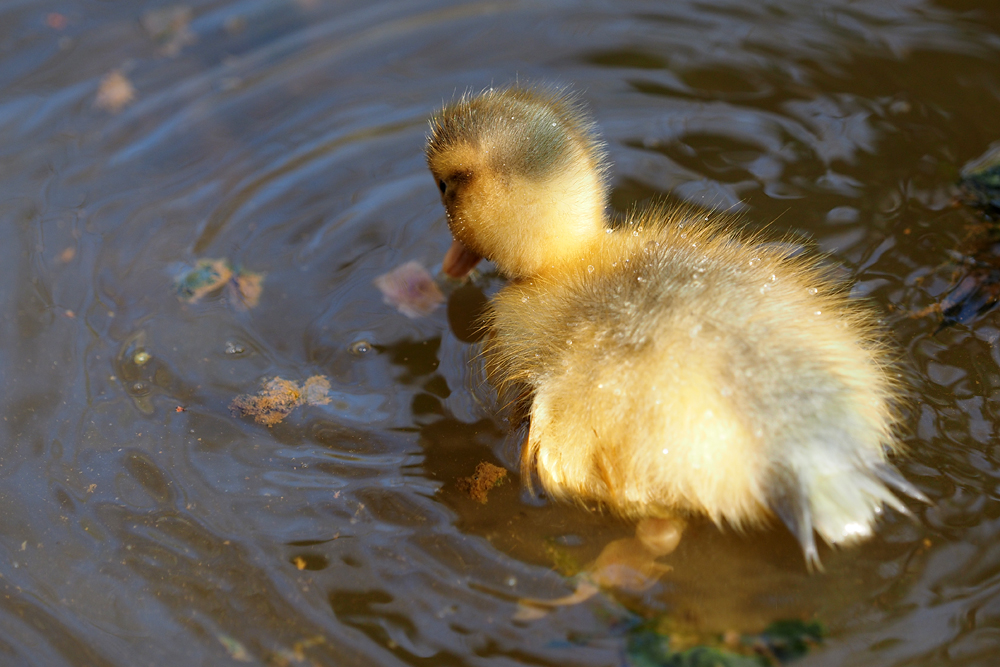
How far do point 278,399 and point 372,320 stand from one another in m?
0.41

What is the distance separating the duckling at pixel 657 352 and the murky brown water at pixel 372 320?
0.17 meters

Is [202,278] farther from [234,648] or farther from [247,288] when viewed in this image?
[234,648]

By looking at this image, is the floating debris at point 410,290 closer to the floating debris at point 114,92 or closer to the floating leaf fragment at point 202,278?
the floating leaf fragment at point 202,278

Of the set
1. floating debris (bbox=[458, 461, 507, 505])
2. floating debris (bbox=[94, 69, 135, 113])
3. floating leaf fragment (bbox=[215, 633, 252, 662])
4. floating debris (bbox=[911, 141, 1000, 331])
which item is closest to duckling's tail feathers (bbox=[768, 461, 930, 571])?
floating debris (bbox=[458, 461, 507, 505])

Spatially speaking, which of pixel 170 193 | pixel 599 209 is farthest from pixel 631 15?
pixel 170 193

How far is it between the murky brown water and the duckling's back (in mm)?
216

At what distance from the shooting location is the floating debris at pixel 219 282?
269 centimetres

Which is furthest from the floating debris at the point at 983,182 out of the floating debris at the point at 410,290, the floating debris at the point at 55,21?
the floating debris at the point at 55,21

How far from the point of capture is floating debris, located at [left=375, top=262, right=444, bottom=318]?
266 centimetres

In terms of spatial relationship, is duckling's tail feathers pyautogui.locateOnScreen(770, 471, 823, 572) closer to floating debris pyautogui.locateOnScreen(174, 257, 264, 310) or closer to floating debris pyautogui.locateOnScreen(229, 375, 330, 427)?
floating debris pyautogui.locateOnScreen(229, 375, 330, 427)

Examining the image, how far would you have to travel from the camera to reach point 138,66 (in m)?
3.60

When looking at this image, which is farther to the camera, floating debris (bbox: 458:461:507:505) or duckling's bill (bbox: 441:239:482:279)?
duckling's bill (bbox: 441:239:482:279)

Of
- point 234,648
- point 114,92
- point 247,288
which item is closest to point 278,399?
point 247,288

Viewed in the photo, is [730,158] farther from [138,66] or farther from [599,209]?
[138,66]
